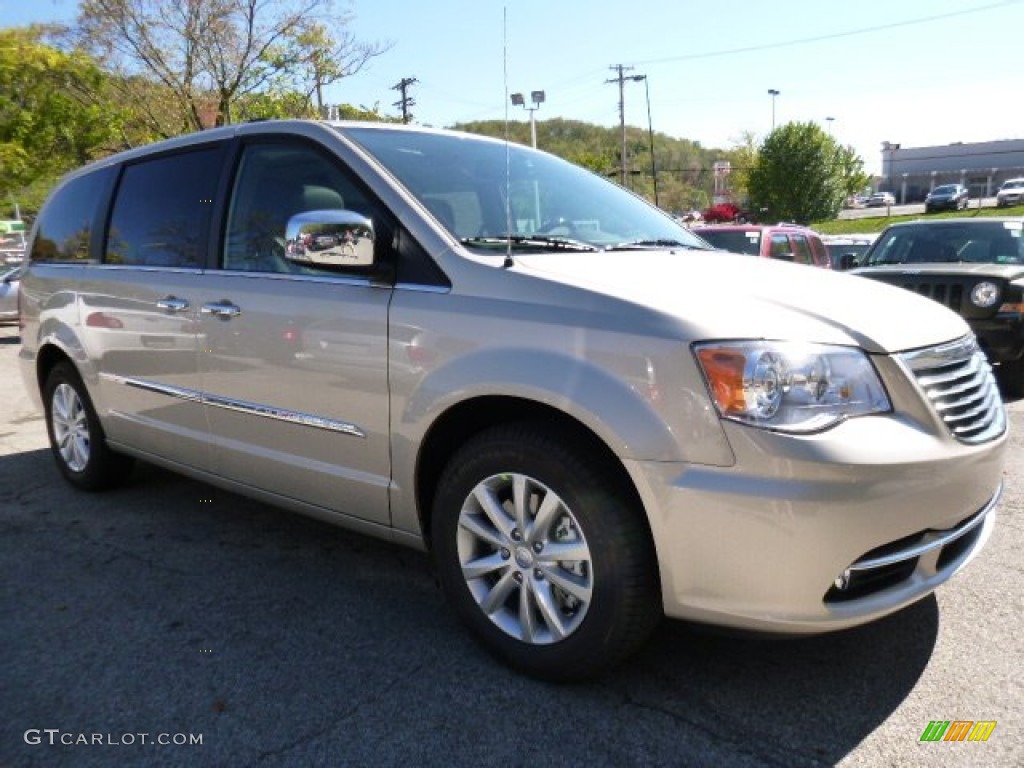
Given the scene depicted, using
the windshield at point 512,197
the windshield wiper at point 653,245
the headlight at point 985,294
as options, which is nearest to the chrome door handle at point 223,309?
the windshield at point 512,197

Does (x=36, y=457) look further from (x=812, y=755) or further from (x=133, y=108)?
(x=133, y=108)

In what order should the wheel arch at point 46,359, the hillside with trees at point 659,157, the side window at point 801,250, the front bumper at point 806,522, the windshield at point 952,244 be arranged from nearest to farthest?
1. the front bumper at point 806,522
2. the wheel arch at point 46,359
3. the windshield at point 952,244
4. the side window at point 801,250
5. the hillside with trees at point 659,157

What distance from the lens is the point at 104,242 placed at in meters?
4.34

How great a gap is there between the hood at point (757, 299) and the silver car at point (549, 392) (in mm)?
13

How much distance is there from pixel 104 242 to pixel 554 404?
3.13m

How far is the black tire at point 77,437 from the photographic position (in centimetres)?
454

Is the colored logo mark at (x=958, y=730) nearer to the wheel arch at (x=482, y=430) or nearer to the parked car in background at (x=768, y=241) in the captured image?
the wheel arch at (x=482, y=430)

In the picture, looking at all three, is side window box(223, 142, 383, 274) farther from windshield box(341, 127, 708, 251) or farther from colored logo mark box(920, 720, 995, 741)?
colored logo mark box(920, 720, 995, 741)

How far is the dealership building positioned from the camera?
85562mm

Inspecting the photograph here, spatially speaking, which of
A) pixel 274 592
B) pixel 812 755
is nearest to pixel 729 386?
pixel 812 755

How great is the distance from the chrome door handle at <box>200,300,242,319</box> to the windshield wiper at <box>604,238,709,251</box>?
1.51 m

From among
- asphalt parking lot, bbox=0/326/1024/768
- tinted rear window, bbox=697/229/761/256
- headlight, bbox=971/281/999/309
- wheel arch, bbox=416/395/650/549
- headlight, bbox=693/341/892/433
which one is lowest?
asphalt parking lot, bbox=0/326/1024/768

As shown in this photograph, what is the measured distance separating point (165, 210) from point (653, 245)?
2357 mm

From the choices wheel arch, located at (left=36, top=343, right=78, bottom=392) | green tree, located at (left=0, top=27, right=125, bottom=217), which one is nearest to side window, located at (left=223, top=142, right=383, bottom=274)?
wheel arch, located at (left=36, top=343, right=78, bottom=392)
